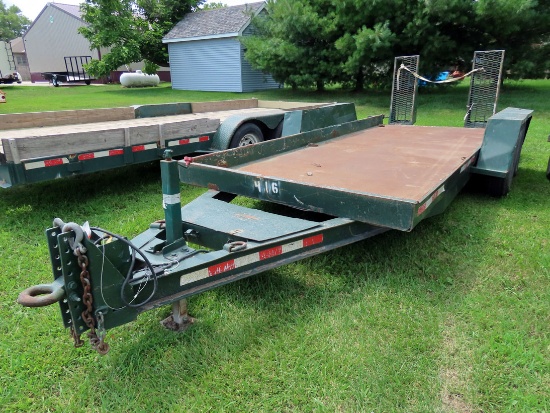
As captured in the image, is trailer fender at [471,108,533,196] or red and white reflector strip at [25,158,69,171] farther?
trailer fender at [471,108,533,196]

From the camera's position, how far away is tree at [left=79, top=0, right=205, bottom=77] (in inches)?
1000

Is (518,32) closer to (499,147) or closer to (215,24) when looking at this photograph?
(499,147)

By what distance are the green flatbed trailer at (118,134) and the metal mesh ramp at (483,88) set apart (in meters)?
1.84

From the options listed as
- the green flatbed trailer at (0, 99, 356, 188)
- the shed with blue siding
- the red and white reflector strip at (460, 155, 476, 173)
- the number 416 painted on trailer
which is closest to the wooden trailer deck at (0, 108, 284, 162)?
the green flatbed trailer at (0, 99, 356, 188)

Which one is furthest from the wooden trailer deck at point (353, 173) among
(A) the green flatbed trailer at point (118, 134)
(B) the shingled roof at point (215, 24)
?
(B) the shingled roof at point (215, 24)

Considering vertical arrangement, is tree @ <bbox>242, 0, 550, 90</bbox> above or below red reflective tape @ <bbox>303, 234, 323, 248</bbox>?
above

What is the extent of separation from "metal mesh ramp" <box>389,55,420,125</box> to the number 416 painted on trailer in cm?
462

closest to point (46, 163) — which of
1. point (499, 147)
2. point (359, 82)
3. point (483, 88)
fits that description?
point (499, 147)

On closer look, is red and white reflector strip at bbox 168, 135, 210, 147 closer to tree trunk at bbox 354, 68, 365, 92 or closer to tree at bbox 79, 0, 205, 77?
tree trunk at bbox 354, 68, 365, 92

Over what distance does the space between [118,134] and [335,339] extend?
3259mm

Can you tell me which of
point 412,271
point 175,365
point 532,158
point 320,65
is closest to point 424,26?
point 320,65

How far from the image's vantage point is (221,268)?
2396 mm

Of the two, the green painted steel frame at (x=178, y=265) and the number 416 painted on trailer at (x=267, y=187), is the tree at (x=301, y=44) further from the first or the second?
the green painted steel frame at (x=178, y=265)

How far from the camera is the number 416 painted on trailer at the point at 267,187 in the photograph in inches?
125
